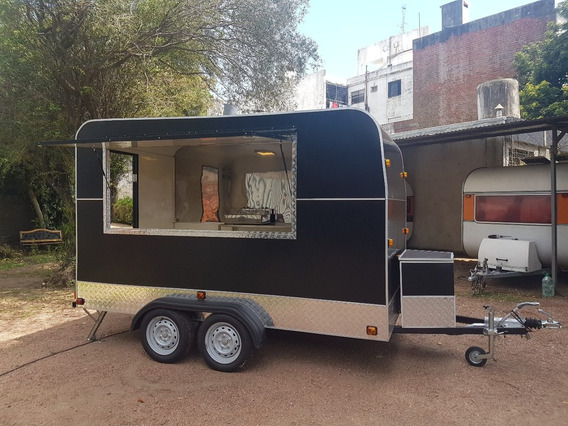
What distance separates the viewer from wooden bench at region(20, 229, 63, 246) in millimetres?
15281

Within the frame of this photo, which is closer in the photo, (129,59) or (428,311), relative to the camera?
(428,311)

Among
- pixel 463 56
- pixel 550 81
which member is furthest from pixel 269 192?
pixel 463 56

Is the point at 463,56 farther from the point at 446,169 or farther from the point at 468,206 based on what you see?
the point at 468,206

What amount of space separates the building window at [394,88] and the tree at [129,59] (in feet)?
79.7

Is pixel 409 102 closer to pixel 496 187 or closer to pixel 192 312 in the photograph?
pixel 496 187

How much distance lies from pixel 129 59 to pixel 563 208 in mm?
9113

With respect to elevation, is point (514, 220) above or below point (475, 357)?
above

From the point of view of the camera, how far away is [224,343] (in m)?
4.89

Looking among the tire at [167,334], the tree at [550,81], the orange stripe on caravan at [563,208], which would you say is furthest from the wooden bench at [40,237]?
the tree at [550,81]

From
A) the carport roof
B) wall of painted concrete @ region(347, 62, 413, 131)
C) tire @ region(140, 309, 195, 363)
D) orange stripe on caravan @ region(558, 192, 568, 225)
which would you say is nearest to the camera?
tire @ region(140, 309, 195, 363)

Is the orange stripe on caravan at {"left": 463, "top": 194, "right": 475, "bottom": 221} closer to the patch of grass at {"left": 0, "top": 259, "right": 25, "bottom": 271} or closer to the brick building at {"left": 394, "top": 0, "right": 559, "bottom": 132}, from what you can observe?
the patch of grass at {"left": 0, "top": 259, "right": 25, "bottom": 271}

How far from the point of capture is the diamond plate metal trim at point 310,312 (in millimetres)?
4492

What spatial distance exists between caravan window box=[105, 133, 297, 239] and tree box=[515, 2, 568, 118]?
49.6 ft

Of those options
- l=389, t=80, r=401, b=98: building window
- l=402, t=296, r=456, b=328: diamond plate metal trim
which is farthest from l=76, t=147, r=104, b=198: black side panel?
l=389, t=80, r=401, b=98: building window
